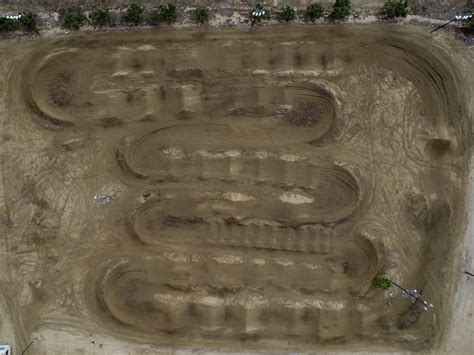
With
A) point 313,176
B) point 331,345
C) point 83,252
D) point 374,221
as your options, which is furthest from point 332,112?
point 83,252

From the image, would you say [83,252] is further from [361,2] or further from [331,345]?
[361,2]

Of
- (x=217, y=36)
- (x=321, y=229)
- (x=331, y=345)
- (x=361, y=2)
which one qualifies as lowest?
(x=331, y=345)

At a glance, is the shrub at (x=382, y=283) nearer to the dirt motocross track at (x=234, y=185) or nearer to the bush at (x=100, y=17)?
the dirt motocross track at (x=234, y=185)

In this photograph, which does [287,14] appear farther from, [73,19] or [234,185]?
[73,19]

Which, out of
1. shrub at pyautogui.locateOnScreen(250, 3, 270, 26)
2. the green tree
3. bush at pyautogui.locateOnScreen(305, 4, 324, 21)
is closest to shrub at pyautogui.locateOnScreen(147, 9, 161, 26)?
the green tree

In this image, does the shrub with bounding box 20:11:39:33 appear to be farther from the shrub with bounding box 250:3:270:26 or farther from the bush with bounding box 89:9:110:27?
the shrub with bounding box 250:3:270:26

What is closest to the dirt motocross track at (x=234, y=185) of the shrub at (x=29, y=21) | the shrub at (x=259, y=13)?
the shrub at (x=29, y=21)

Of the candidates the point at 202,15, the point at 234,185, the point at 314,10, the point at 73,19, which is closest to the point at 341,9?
the point at 314,10
